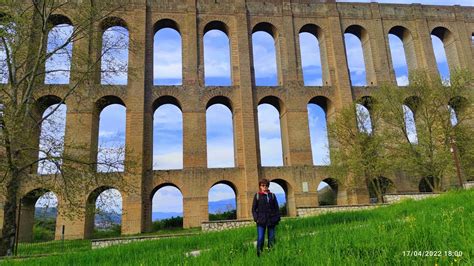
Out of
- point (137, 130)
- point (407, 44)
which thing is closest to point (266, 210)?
point (137, 130)

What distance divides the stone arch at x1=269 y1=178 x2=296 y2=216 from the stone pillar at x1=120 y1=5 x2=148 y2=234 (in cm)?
866

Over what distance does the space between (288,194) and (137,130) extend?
35.8ft

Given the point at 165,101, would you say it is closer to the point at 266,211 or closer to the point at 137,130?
the point at 137,130

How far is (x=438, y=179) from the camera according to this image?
23000 mm

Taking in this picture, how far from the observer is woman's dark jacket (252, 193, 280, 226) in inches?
244

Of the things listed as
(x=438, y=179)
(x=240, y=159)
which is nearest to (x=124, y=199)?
(x=240, y=159)

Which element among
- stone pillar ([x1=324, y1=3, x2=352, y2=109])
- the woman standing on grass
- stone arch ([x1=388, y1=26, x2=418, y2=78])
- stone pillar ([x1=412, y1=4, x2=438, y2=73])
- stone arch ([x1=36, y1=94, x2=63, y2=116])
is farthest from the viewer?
stone arch ([x1=388, y1=26, x2=418, y2=78])

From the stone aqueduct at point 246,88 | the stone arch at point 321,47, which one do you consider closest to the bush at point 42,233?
the stone aqueduct at point 246,88

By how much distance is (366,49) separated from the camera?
29797 mm

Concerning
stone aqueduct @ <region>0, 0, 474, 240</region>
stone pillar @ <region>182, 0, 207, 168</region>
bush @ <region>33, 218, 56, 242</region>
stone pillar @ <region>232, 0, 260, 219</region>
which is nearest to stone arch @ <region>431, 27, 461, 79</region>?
stone aqueduct @ <region>0, 0, 474, 240</region>

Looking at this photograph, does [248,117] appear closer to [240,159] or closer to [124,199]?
[240,159]

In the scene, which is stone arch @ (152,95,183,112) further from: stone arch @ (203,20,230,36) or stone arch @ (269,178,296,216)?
stone arch @ (269,178,296,216)

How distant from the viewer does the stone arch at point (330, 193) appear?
25737 millimetres

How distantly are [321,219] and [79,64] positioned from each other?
9.99m
